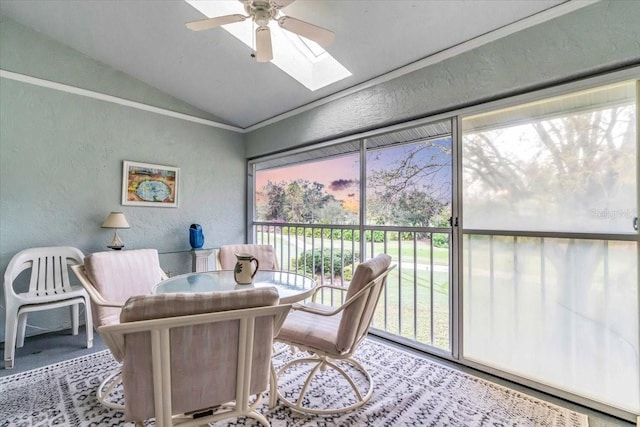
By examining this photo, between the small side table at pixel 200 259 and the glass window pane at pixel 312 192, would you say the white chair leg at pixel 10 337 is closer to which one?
the small side table at pixel 200 259

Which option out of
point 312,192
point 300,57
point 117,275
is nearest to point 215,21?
point 300,57

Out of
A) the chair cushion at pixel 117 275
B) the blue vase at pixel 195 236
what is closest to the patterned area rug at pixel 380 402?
the chair cushion at pixel 117 275

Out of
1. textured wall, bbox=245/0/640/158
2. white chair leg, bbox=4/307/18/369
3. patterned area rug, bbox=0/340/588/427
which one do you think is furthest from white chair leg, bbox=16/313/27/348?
textured wall, bbox=245/0/640/158

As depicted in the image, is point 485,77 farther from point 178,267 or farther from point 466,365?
point 178,267

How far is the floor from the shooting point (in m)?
1.77

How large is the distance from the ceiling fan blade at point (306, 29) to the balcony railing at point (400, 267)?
66.7 inches

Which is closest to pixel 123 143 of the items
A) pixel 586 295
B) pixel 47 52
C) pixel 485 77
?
pixel 47 52

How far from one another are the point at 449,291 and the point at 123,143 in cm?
373

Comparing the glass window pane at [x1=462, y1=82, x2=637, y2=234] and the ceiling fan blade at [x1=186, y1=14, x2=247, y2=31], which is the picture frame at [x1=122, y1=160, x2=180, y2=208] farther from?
the glass window pane at [x1=462, y1=82, x2=637, y2=234]

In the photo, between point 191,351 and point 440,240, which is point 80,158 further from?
point 440,240

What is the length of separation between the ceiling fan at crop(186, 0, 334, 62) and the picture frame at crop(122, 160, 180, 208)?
2.20 m

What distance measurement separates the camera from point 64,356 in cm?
252

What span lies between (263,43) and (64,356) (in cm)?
295

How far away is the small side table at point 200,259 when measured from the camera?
12.5 feet
